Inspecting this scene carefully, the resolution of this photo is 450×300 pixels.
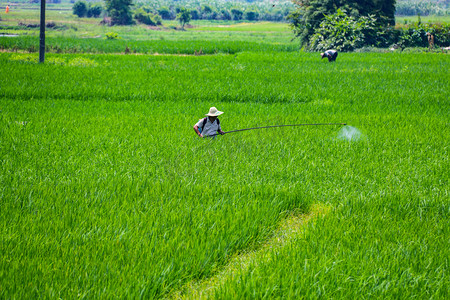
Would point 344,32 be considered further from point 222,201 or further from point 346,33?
point 222,201

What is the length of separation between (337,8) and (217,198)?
1099 inches

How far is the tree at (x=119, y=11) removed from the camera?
64.9 m

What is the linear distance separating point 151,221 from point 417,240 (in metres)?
2.29

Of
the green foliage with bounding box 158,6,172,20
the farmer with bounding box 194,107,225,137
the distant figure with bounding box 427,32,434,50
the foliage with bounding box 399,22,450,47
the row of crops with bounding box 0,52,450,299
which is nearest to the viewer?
the row of crops with bounding box 0,52,450,299

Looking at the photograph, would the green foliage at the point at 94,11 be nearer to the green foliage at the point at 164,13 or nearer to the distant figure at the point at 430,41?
the green foliage at the point at 164,13

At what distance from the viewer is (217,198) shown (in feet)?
14.7

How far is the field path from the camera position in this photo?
3.01 meters

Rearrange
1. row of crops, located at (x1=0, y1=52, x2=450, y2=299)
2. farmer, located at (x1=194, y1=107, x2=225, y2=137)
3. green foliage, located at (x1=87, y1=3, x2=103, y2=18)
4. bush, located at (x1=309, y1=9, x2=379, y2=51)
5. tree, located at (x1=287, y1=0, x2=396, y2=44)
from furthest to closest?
green foliage, located at (x1=87, y1=3, x2=103, y2=18), tree, located at (x1=287, y1=0, x2=396, y2=44), bush, located at (x1=309, y1=9, x2=379, y2=51), farmer, located at (x1=194, y1=107, x2=225, y2=137), row of crops, located at (x1=0, y1=52, x2=450, y2=299)

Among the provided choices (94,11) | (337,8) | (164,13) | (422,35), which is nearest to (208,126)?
(337,8)

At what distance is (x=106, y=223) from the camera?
3.74m

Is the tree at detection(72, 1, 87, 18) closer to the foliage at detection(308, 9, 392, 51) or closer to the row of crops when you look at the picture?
the foliage at detection(308, 9, 392, 51)

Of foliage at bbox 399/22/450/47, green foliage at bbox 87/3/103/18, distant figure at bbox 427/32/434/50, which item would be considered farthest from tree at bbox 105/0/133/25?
distant figure at bbox 427/32/434/50

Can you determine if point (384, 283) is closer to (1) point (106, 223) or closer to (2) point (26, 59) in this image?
(1) point (106, 223)

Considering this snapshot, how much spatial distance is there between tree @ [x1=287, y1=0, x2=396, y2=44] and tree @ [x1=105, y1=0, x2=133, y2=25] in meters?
41.7
